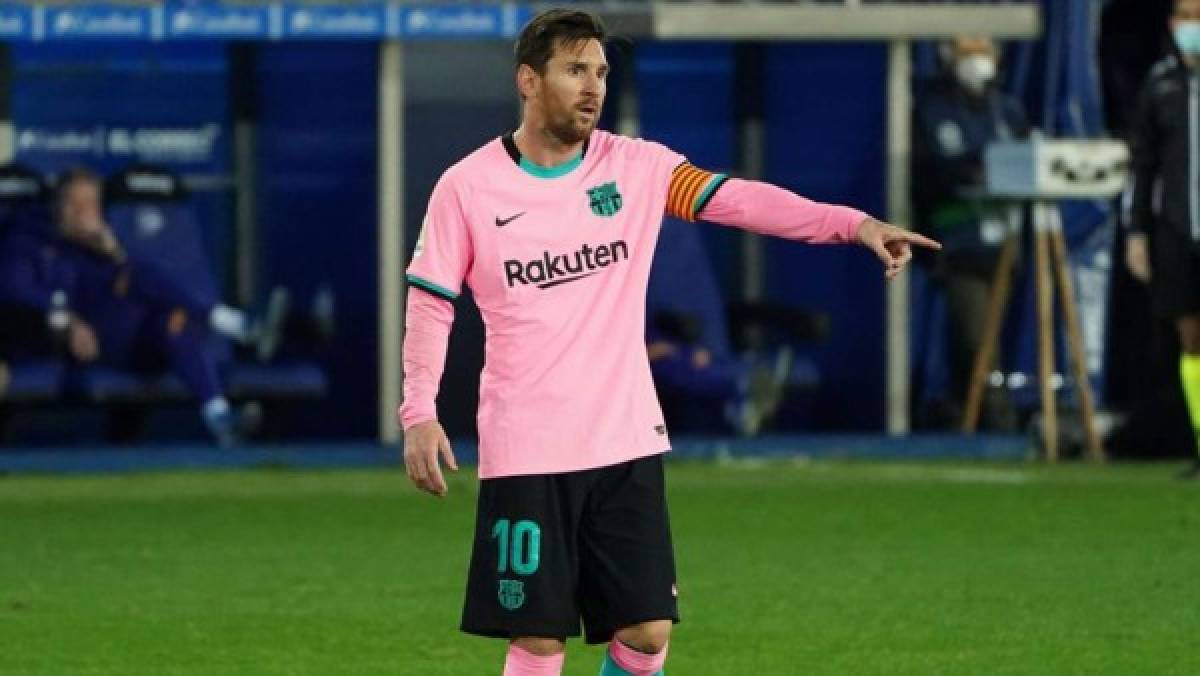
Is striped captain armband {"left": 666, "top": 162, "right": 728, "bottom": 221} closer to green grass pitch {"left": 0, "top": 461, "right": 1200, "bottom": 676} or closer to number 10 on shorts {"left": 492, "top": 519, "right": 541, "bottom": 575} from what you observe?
number 10 on shorts {"left": 492, "top": 519, "right": 541, "bottom": 575}

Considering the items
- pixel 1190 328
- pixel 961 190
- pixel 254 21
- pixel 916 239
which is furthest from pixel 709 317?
pixel 916 239

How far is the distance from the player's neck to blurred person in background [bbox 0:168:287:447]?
37.5ft

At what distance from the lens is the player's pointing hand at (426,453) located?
24.0 feet

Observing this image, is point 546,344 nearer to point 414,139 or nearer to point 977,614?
point 977,614

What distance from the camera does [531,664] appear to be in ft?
25.4

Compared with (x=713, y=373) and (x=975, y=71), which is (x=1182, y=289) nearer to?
(x=975, y=71)

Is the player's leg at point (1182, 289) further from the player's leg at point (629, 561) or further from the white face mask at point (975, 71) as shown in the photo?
the player's leg at point (629, 561)

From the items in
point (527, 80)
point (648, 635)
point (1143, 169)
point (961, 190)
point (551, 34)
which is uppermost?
point (551, 34)

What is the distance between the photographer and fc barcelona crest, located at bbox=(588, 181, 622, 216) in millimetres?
7676

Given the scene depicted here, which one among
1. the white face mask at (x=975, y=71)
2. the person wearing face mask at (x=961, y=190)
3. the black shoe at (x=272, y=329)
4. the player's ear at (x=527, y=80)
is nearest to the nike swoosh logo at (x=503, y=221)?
the player's ear at (x=527, y=80)

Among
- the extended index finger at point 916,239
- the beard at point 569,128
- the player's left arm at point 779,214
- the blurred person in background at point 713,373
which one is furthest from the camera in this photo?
the blurred person in background at point 713,373

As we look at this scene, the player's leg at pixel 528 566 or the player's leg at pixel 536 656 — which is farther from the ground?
the player's leg at pixel 528 566

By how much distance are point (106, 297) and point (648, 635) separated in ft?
38.9

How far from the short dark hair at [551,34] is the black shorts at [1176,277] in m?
9.80
